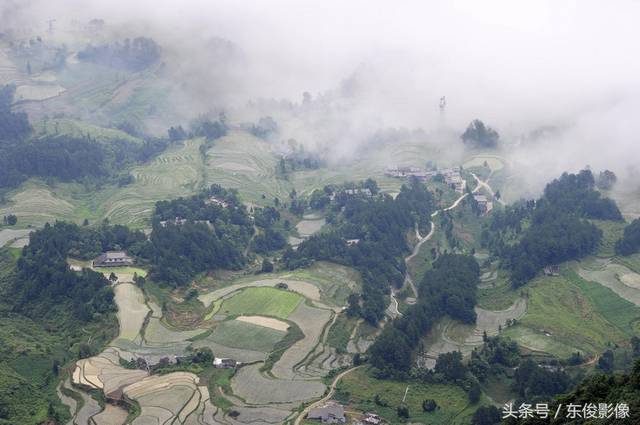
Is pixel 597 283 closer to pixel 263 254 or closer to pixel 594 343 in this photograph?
pixel 594 343

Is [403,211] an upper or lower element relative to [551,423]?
lower

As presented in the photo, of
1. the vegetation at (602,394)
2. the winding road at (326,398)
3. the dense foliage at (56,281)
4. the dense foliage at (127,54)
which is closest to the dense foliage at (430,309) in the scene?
the winding road at (326,398)

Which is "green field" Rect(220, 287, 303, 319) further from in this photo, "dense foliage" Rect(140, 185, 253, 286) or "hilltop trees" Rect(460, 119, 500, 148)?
"hilltop trees" Rect(460, 119, 500, 148)

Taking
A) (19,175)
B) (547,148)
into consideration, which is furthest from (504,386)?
(19,175)

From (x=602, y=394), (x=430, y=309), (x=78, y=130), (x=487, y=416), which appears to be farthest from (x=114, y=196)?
(x=602, y=394)

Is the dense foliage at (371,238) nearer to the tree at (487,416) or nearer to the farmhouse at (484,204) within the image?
the farmhouse at (484,204)

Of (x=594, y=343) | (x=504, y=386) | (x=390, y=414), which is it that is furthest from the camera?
(x=594, y=343)

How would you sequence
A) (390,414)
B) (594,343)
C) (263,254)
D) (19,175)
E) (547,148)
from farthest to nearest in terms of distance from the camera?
1. (547,148)
2. (19,175)
3. (263,254)
4. (594,343)
5. (390,414)
